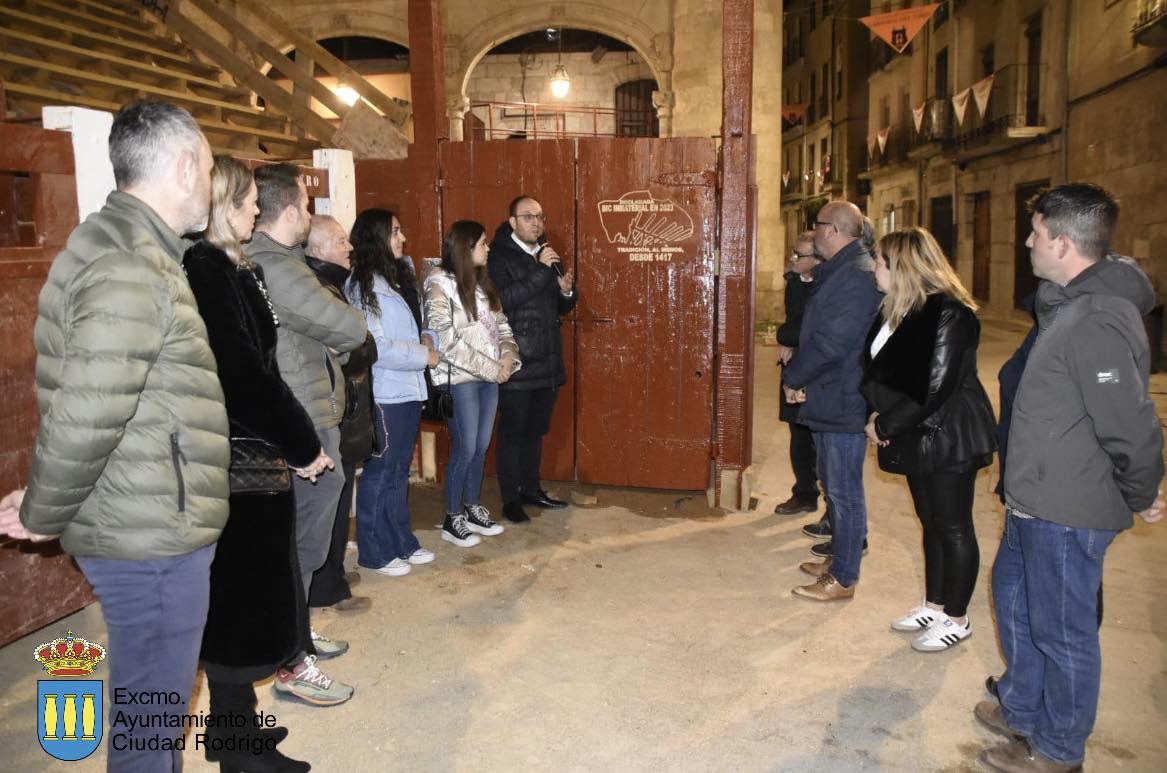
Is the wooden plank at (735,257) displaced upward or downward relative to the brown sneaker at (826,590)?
upward

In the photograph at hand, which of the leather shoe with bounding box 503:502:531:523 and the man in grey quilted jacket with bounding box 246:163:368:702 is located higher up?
the man in grey quilted jacket with bounding box 246:163:368:702

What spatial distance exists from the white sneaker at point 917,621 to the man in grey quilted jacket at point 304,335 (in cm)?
250

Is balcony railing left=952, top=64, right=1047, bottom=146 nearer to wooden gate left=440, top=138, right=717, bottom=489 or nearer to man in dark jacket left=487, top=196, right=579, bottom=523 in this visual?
wooden gate left=440, top=138, right=717, bottom=489

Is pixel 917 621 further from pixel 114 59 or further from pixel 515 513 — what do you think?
pixel 114 59

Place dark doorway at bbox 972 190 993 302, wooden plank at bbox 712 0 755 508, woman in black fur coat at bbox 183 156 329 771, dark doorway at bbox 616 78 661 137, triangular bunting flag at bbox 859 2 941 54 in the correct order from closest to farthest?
1. woman in black fur coat at bbox 183 156 329 771
2. wooden plank at bbox 712 0 755 508
3. triangular bunting flag at bbox 859 2 941 54
4. dark doorway at bbox 616 78 661 137
5. dark doorway at bbox 972 190 993 302

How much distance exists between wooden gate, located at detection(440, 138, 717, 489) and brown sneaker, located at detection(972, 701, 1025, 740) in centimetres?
291

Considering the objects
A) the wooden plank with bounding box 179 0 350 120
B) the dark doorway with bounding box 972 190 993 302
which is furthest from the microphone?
the dark doorway with bounding box 972 190 993 302

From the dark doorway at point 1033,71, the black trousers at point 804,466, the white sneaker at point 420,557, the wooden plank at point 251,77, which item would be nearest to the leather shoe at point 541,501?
the white sneaker at point 420,557

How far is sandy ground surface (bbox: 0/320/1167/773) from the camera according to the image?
2.98 meters

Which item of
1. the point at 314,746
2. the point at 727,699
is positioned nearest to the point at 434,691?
the point at 314,746

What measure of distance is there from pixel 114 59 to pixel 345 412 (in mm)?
7007

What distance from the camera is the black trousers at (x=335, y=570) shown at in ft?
13.2

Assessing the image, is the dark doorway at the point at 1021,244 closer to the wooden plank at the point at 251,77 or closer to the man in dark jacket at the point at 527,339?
Answer: the wooden plank at the point at 251,77

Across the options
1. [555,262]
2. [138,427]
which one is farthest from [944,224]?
[138,427]
